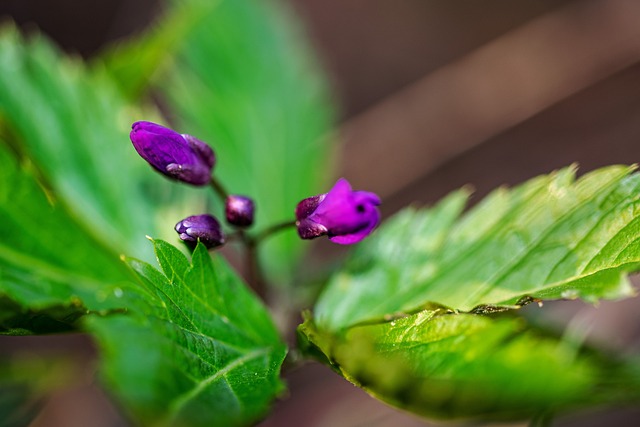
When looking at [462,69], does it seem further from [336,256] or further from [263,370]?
[263,370]

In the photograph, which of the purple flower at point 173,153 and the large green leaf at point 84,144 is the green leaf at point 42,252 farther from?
the purple flower at point 173,153

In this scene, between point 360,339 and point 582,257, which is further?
point 582,257

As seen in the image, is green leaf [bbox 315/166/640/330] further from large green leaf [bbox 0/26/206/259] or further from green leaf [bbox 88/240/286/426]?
large green leaf [bbox 0/26/206/259]

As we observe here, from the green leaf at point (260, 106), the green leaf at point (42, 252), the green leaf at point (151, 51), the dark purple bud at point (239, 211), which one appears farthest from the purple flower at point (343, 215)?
the green leaf at point (151, 51)

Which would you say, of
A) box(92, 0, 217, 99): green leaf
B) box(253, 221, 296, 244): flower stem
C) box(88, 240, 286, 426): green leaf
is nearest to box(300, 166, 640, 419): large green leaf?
box(88, 240, 286, 426): green leaf

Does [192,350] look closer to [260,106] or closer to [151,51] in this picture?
[151,51]

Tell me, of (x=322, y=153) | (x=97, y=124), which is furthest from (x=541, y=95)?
(x=97, y=124)
